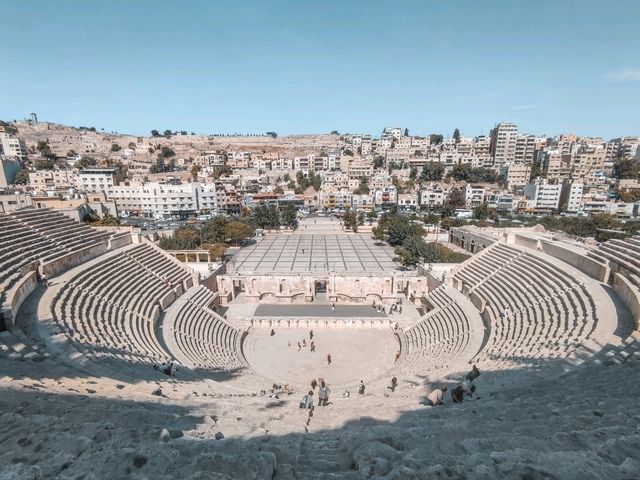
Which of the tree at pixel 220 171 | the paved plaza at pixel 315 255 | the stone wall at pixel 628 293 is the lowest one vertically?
the paved plaza at pixel 315 255

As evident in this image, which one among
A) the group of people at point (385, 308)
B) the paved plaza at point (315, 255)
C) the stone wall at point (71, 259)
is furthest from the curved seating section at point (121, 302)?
the group of people at point (385, 308)

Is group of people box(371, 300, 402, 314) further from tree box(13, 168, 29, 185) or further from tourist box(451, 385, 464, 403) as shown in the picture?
tree box(13, 168, 29, 185)

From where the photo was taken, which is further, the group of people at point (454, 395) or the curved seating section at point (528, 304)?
the curved seating section at point (528, 304)

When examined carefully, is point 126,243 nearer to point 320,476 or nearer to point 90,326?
point 90,326

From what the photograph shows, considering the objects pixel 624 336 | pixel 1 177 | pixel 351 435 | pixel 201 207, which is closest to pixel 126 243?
pixel 351 435

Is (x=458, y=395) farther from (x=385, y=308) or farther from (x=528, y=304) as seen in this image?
(x=385, y=308)

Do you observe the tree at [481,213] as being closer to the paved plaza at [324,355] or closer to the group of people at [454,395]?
the paved plaza at [324,355]
